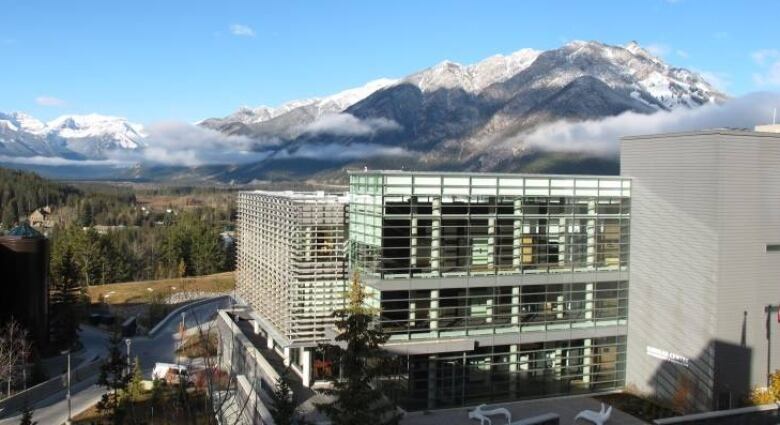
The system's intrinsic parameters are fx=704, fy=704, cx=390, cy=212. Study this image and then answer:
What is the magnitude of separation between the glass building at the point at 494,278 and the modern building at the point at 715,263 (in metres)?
2.28

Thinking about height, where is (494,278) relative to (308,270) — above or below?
below

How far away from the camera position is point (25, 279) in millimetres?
41750

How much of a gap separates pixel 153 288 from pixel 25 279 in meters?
32.5

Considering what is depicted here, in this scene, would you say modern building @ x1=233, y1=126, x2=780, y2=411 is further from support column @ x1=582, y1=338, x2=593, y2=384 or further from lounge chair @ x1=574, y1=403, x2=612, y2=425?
lounge chair @ x1=574, y1=403, x2=612, y2=425

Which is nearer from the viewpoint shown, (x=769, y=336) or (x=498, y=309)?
(x=769, y=336)

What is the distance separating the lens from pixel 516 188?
28.1 m

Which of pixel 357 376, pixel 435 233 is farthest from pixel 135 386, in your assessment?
pixel 357 376

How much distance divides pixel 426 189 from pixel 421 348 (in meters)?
6.01

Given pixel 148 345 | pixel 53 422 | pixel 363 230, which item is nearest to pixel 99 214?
pixel 148 345

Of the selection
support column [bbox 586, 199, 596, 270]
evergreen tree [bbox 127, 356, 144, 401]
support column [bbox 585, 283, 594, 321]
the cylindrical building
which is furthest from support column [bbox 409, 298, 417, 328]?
the cylindrical building

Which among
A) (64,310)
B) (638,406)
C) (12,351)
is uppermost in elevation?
(638,406)

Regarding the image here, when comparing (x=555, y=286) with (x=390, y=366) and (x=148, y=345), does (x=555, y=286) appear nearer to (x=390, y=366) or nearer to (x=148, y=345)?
(x=390, y=366)

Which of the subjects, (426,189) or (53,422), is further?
(53,422)

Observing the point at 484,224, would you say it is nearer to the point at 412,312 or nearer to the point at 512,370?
the point at 412,312
